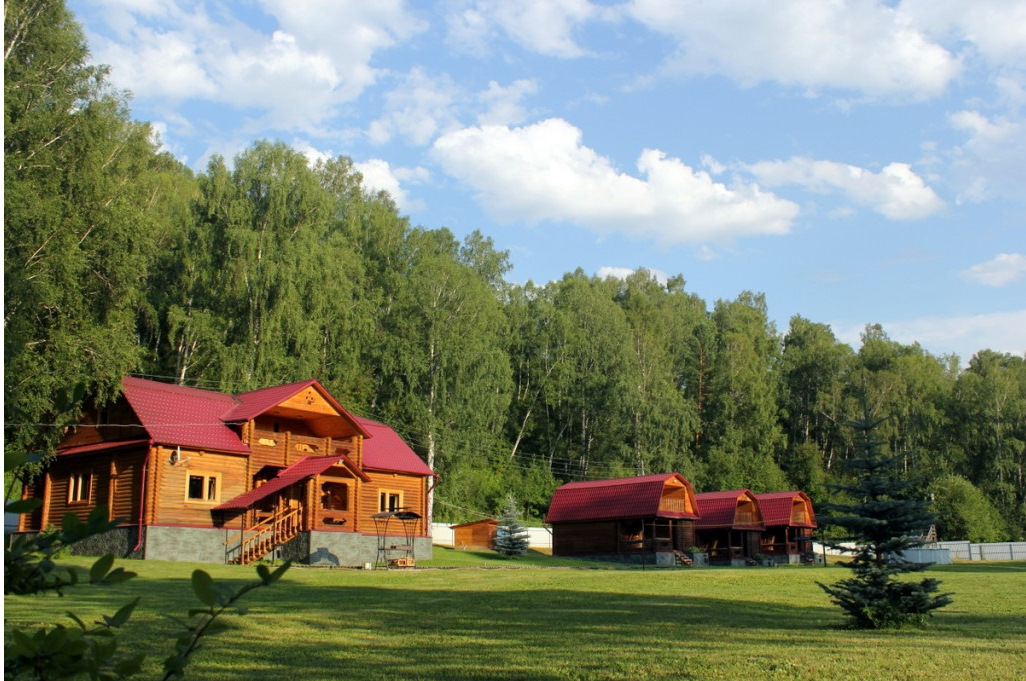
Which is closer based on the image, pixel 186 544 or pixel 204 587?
pixel 204 587

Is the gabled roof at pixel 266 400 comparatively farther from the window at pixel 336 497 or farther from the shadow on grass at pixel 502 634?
the shadow on grass at pixel 502 634

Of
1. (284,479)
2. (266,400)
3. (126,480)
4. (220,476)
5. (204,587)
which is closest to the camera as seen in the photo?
(204,587)

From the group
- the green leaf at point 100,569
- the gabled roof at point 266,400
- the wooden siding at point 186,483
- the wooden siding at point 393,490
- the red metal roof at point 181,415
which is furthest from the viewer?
the wooden siding at point 393,490

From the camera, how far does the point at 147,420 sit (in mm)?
30031

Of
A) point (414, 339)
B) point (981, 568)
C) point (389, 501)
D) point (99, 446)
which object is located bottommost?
point (981, 568)

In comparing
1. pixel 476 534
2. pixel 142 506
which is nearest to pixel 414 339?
pixel 476 534

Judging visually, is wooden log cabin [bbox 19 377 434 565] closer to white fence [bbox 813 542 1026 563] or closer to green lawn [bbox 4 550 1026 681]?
green lawn [bbox 4 550 1026 681]

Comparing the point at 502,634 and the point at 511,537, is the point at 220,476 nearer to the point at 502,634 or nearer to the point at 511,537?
the point at 511,537

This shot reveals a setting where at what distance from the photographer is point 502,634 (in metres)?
12.5

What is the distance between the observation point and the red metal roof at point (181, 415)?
30141 millimetres

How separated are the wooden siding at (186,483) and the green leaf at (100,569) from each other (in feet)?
94.8

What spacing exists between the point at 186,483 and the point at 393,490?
31.2ft

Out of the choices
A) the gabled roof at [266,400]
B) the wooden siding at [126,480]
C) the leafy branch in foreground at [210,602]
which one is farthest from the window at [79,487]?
the leafy branch in foreground at [210,602]

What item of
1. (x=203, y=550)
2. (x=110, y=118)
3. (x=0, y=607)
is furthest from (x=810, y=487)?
(x=0, y=607)
